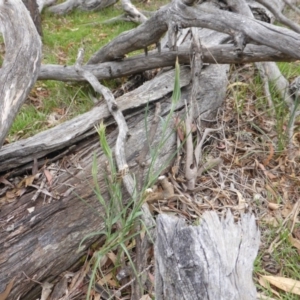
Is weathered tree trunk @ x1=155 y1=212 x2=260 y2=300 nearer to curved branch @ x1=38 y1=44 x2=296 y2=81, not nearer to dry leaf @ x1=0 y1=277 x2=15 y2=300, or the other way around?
dry leaf @ x1=0 y1=277 x2=15 y2=300

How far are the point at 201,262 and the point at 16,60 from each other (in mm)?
1700

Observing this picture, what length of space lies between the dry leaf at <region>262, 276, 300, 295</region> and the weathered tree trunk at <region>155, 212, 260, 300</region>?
2.50 feet

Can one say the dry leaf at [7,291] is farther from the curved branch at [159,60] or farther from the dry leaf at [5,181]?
the curved branch at [159,60]

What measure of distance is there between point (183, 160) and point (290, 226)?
0.81 m

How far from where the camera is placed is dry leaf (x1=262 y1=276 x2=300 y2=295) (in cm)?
223

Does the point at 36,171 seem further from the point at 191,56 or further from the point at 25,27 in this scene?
the point at 191,56

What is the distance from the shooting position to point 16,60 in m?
2.54

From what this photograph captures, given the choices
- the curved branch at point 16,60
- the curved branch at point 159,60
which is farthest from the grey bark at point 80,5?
the curved branch at point 16,60

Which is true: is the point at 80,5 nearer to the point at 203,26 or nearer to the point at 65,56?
the point at 65,56

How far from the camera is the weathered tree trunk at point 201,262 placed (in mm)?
1434

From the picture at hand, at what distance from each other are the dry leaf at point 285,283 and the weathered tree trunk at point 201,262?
30.0 inches

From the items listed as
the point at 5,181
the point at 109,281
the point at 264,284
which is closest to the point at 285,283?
the point at 264,284

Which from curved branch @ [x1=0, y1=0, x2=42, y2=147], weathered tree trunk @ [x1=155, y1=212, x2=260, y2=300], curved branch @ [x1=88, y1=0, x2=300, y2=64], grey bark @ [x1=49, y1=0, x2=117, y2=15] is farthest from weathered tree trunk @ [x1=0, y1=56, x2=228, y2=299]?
grey bark @ [x1=49, y1=0, x2=117, y2=15]

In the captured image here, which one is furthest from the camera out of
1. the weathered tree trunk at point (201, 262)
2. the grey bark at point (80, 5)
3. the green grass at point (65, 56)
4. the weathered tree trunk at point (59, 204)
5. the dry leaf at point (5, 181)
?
the grey bark at point (80, 5)
